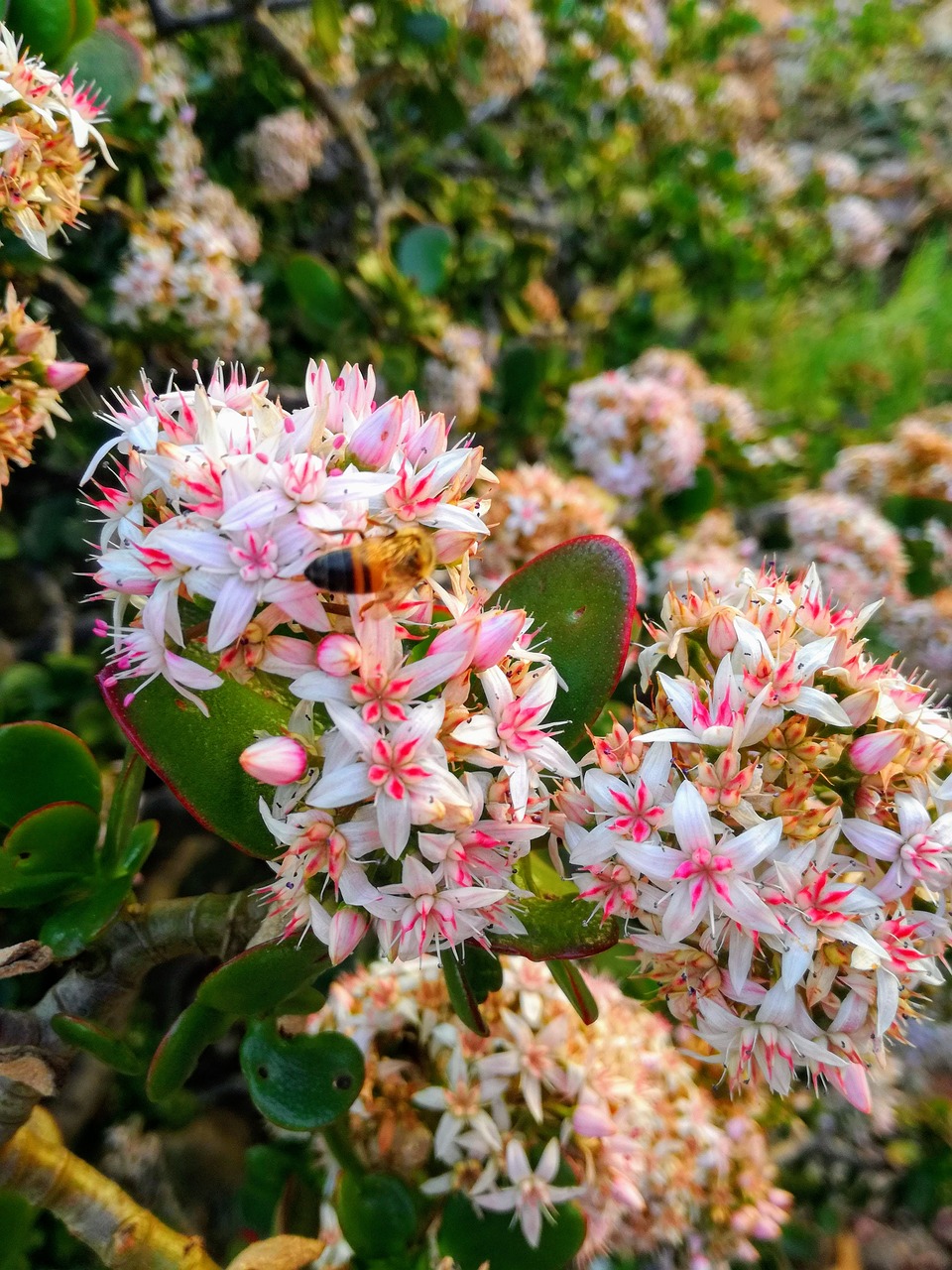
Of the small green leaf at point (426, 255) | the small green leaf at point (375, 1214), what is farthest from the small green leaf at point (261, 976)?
the small green leaf at point (426, 255)

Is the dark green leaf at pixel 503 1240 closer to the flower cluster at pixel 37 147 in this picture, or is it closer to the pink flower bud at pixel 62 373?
the pink flower bud at pixel 62 373

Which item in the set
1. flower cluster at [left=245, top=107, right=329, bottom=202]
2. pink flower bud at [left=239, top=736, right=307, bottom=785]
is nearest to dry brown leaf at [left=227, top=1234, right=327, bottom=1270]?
pink flower bud at [left=239, top=736, right=307, bottom=785]

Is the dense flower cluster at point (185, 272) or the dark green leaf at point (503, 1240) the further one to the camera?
the dense flower cluster at point (185, 272)

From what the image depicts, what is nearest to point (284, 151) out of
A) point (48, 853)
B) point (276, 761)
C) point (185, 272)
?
point (185, 272)

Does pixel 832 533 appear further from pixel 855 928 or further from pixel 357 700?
pixel 357 700

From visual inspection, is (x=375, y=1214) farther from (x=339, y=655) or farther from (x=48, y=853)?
(x=339, y=655)

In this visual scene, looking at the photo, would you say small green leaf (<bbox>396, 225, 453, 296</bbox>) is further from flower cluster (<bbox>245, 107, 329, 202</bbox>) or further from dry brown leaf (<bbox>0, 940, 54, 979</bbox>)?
dry brown leaf (<bbox>0, 940, 54, 979</bbox>)
